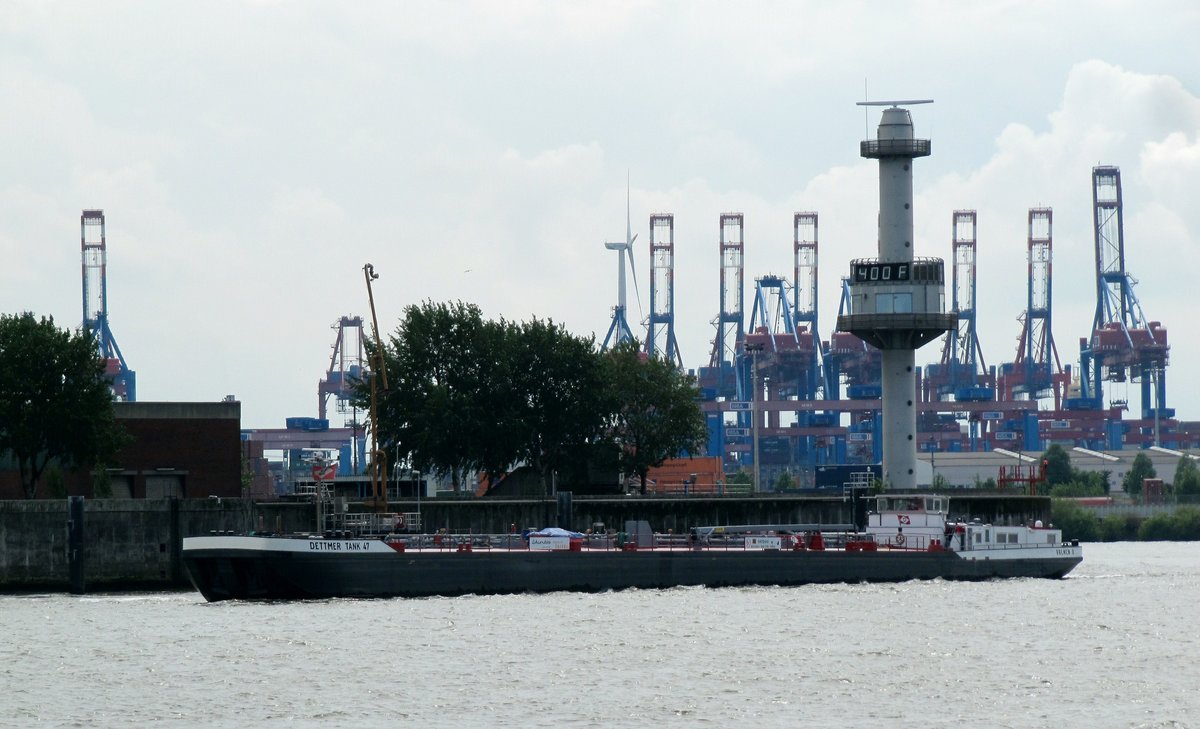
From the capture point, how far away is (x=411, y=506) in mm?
94188

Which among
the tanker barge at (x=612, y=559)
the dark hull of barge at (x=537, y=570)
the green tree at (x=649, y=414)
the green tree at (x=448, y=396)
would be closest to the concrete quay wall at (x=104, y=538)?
the dark hull of barge at (x=537, y=570)

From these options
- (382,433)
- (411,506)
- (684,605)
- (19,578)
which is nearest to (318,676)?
(684,605)

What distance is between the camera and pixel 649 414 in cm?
11719

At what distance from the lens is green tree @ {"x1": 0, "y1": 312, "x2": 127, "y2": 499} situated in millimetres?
90375

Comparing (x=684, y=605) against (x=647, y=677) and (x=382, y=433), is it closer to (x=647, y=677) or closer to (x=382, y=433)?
(x=647, y=677)

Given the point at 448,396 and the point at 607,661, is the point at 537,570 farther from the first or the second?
the point at 448,396

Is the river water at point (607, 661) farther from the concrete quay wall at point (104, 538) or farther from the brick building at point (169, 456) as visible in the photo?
the brick building at point (169, 456)

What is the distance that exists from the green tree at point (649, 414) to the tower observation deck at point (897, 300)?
36.3ft

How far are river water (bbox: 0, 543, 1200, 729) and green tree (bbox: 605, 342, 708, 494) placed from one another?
3514cm

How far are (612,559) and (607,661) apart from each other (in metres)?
24.7

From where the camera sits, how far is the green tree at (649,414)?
115188 millimetres

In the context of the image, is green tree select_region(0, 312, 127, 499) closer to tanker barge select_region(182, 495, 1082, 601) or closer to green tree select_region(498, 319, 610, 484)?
tanker barge select_region(182, 495, 1082, 601)

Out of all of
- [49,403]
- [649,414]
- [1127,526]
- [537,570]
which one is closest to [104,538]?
[49,403]

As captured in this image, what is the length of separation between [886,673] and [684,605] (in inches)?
792
